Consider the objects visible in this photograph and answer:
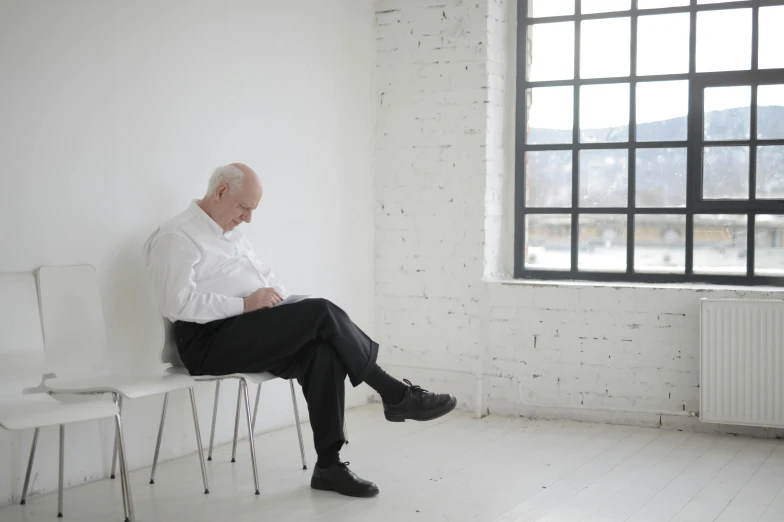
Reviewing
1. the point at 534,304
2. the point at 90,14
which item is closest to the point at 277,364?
the point at 90,14

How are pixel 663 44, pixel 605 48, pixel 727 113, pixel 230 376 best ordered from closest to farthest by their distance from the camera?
1. pixel 230 376
2. pixel 727 113
3. pixel 663 44
4. pixel 605 48

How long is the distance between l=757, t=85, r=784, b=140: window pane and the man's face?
2647 mm

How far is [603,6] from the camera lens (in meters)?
4.82

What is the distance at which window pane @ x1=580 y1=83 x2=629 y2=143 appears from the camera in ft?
15.7

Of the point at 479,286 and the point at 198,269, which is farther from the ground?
the point at 198,269

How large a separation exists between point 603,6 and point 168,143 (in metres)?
2.55

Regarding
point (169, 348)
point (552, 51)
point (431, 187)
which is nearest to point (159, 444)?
point (169, 348)

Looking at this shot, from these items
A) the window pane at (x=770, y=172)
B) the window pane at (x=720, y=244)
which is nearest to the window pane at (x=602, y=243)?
the window pane at (x=720, y=244)

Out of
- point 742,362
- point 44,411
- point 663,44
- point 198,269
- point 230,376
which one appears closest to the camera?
point 44,411

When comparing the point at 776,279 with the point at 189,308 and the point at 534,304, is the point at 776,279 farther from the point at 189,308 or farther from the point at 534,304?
the point at 189,308

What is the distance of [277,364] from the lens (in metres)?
3.39

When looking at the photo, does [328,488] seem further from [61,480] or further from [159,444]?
[61,480]

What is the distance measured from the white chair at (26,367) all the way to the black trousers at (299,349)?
1.60ft

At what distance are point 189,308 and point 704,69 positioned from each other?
2984 millimetres
